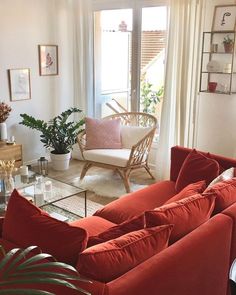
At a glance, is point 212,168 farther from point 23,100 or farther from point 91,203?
point 23,100

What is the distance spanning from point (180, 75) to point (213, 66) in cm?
42

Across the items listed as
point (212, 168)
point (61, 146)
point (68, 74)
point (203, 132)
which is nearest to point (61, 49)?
point (68, 74)

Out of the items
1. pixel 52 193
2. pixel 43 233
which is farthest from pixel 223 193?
pixel 52 193

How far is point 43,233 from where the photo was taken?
1655mm

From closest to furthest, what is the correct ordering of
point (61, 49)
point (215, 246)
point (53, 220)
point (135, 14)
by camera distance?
point (53, 220) → point (215, 246) → point (135, 14) → point (61, 49)

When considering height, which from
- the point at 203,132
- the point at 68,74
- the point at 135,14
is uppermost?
the point at 135,14

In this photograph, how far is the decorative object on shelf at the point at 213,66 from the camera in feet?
13.4

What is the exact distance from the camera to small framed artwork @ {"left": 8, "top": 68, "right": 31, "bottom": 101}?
487 centimetres

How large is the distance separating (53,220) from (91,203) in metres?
2.34

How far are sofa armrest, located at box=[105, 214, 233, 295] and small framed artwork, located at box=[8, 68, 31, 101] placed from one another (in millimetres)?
3628

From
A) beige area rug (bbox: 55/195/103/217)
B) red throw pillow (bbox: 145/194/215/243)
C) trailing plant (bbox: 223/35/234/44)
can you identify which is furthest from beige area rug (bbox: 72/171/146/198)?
red throw pillow (bbox: 145/194/215/243)

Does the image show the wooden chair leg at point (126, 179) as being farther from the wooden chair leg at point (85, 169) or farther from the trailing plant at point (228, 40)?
the trailing plant at point (228, 40)

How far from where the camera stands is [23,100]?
16.6 feet

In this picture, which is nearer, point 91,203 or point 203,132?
point 91,203
